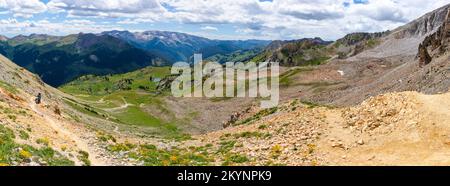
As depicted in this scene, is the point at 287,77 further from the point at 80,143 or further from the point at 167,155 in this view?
the point at 167,155

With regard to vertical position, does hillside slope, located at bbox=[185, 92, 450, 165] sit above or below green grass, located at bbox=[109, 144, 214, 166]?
above

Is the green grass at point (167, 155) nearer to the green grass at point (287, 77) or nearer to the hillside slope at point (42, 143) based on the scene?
the hillside slope at point (42, 143)

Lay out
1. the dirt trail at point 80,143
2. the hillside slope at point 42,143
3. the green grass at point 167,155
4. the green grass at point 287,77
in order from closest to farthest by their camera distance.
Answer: the hillside slope at point 42,143 → the dirt trail at point 80,143 → the green grass at point 167,155 → the green grass at point 287,77

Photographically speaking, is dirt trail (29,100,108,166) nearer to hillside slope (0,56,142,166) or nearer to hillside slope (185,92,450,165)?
hillside slope (0,56,142,166)

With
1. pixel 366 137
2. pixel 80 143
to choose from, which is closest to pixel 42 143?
pixel 80 143

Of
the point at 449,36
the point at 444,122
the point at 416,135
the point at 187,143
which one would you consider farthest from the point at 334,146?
the point at 449,36

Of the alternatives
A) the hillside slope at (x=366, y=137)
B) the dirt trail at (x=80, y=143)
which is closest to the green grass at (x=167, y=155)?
the dirt trail at (x=80, y=143)

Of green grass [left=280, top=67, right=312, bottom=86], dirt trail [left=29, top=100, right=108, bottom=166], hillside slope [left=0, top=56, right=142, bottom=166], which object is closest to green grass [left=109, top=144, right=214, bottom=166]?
hillside slope [left=0, top=56, right=142, bottom=166]

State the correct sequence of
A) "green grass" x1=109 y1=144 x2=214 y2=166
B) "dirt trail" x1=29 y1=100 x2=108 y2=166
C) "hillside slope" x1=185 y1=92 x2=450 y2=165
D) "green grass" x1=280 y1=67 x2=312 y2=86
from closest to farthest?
"hillside slope" x1=185 y1=92 x2=450 y2=165, "dirt trail" x1=29 y1=100 x2=108 y2=166, "green grass" x1=109 y1=144 x2=214 y2=166, "green grass" x1=280 y1=67 x2=312 y2=86

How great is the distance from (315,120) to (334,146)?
799 cm

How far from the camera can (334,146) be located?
108ft

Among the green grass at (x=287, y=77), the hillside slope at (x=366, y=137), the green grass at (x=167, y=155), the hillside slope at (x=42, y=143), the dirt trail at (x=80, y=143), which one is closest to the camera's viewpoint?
the hillside slope at (x=42, y=143)

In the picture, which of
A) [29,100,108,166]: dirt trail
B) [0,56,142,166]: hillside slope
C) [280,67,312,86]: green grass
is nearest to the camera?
[0,56,142,166]: hillside slope
